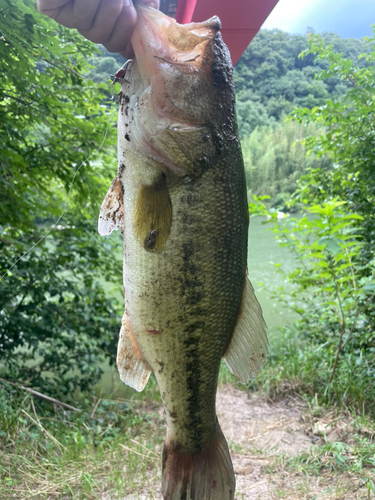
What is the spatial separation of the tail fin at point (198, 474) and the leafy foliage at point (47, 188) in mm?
1846

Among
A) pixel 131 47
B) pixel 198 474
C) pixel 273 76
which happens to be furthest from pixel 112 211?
pixel 273 76

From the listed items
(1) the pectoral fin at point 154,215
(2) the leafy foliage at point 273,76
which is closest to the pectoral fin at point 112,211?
(1) the pectoral fin at point 154,215

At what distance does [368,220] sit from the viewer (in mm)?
4172

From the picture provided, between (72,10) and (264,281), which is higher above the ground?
(264,281)

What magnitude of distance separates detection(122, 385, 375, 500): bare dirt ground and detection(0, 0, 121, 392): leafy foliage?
1.56 m

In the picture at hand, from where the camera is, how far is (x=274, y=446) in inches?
119

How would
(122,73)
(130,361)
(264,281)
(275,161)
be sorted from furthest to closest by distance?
Result: (275,161) → (264,281) → (130,361) → (122,73)

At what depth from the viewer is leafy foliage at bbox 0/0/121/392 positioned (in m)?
2.60

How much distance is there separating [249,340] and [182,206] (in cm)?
58

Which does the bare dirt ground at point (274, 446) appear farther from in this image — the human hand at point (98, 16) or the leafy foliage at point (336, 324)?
the human hand at point (98, 16)

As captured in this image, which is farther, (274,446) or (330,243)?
(330,243)

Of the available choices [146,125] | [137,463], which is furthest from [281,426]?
[146,125]

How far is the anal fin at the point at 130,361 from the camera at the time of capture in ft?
4.67

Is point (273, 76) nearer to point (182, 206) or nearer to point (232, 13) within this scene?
point (232, 13)
